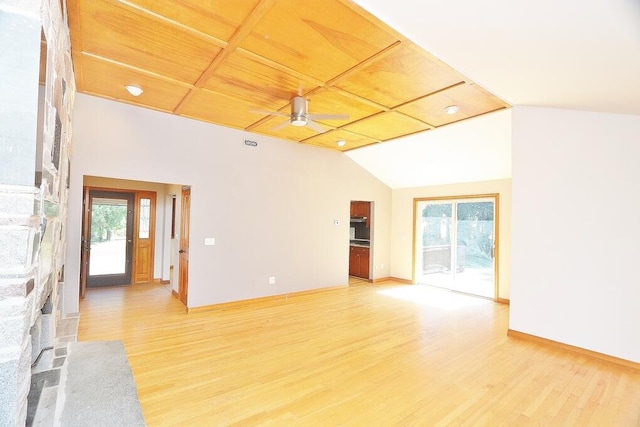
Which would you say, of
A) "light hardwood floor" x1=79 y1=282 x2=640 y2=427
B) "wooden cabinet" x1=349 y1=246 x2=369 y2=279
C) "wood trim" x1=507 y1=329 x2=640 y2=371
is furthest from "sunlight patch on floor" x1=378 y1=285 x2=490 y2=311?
"wood trim" x1=507 y1=329 x2=640 y2=371

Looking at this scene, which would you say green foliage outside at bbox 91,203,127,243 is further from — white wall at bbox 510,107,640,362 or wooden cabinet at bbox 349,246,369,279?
white wall at bbox 510,107,640,362

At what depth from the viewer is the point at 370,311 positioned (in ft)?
17.0

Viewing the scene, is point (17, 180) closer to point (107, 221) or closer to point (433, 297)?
point (107, 221)

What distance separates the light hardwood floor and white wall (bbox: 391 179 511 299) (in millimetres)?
1331

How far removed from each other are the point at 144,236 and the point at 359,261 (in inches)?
203

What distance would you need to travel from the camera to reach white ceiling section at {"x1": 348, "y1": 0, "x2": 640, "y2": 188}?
1.98 metres

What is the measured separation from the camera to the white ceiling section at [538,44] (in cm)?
198

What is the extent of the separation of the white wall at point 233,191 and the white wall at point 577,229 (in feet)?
11.4

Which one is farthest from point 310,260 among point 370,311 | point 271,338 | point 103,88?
point 103,88

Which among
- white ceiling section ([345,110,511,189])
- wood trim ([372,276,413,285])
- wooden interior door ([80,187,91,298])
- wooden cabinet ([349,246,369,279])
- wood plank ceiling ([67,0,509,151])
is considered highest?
wood plank ceiling ([67,0,509,151])

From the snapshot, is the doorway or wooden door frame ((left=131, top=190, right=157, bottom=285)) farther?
wooden door frame ((left=131, top=190, right=157, bottom=285))

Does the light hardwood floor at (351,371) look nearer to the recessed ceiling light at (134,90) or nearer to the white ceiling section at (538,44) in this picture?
the white ceiling section at (538,44)

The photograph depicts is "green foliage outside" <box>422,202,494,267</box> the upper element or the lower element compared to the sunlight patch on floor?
upper

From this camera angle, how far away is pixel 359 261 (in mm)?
8094
